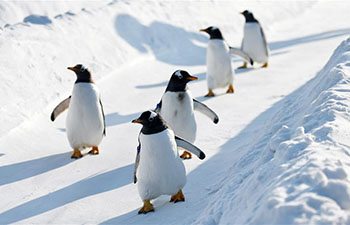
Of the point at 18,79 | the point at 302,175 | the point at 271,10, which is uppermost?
the point at 302,175

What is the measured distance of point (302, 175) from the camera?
2.49 metres

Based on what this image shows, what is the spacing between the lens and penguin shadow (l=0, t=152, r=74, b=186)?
504 centimetres

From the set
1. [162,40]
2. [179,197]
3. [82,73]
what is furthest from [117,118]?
[162,40]

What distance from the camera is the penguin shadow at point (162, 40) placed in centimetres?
1057

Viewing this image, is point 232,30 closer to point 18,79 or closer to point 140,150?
point 18,79

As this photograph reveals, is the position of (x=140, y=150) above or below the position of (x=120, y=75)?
above

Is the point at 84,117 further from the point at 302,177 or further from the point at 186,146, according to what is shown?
the point at 302,177

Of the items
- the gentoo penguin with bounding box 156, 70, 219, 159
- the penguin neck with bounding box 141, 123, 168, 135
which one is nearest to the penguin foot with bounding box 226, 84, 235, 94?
the gentoo penguin with bounding box 156, 70, 219, 159

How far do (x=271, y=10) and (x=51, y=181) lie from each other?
13.3m

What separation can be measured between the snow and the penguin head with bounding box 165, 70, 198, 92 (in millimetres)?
831

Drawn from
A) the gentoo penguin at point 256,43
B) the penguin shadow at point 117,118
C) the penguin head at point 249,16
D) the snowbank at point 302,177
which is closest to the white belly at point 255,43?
the gentoo penguin at point 256,43

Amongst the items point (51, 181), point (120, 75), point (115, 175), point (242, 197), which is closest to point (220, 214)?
point (242, 197)

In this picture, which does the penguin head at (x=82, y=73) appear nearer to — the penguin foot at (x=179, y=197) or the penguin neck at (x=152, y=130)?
the penguin neck at (x=152, y=130)

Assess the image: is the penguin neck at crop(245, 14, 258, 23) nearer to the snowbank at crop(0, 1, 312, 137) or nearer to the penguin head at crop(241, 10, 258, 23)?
the penguin head at crop(241, 10, 258, 23)
